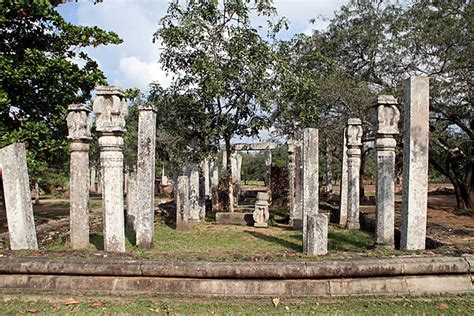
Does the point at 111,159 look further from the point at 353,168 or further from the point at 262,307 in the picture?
the point at 353,168

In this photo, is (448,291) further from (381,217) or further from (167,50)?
(167,50)

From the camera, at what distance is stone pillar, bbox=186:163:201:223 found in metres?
12.5

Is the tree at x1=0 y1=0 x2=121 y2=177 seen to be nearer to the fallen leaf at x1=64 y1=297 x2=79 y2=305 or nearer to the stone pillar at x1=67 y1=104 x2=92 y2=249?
the stone pillar at x1=67 y1=104 x2=92 y2=249

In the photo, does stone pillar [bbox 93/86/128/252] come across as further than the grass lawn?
No

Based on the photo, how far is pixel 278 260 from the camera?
4840mm

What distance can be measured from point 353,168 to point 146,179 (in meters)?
5.57

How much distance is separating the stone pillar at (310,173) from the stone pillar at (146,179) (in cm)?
319

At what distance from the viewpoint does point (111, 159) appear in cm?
655

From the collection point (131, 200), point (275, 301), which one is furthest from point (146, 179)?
point (275, 301)

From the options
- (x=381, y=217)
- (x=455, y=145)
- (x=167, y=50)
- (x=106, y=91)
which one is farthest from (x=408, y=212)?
(x=455, y=145)

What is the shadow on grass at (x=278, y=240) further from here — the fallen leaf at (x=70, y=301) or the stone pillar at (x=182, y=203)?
the fallen leaf at (x=70, y=301)

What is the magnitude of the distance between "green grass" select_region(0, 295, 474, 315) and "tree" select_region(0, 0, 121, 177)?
4.80 m

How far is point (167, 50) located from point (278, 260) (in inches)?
334

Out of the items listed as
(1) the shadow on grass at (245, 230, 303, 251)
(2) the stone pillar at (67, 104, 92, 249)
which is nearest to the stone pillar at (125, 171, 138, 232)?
(2) the stone pillar at (67, 104, 92, 249)
